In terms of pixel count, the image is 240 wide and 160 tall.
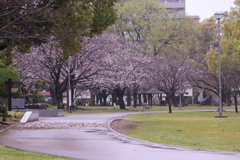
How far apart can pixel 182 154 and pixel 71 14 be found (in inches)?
349

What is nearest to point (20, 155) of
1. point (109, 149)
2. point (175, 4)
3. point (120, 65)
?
point (109, 149)

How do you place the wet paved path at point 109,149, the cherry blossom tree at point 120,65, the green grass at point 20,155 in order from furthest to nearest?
the cherry blossom tree at point 120,65
the wet paved path at point 109,149
the green grass at point 20,155

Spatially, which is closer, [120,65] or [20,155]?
[20,155]

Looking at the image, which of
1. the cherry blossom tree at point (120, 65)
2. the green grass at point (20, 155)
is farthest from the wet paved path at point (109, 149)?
the cherry blossom tree at point (120, 65)

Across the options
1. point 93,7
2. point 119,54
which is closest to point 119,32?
point 119,54

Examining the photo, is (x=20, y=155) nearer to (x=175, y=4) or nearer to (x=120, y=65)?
(x=120, y=65)

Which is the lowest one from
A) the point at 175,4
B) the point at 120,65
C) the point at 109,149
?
the point at 109,149

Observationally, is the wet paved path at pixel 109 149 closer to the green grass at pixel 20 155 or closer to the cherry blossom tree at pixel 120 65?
the green grass at pixel 20 155

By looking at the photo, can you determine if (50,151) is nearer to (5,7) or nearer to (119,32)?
(5,7)

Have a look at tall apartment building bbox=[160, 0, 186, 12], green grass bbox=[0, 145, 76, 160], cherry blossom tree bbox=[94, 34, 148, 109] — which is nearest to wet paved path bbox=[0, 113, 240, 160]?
green grass bbox=[0, 145, 76, 160]

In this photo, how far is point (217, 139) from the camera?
17.0m

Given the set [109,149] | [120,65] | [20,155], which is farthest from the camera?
[120,65]

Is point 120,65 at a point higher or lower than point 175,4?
lower

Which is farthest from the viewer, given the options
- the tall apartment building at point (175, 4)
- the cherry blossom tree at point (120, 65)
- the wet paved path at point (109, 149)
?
the tall apartment building at point (175, 4)
